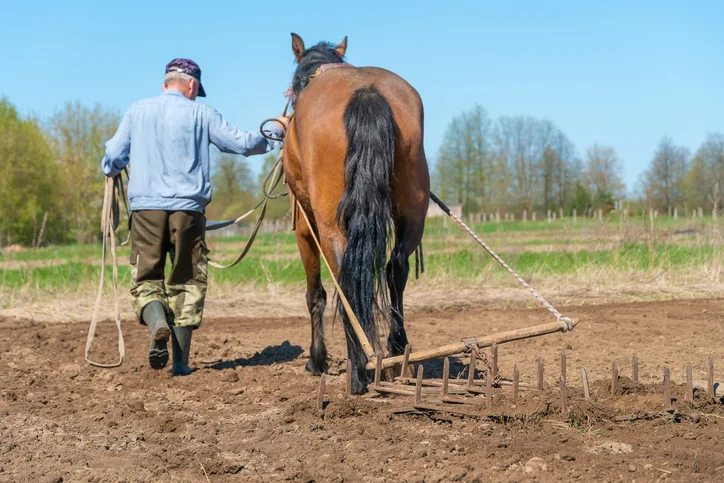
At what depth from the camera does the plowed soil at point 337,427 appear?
3033mm

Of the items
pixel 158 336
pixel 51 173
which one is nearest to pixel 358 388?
pixel 158 336

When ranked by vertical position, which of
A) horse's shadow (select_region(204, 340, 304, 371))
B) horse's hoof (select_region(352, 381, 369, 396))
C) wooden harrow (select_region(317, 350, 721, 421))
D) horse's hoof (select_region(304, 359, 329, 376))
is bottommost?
horse's shadow (select_region(204, 340, 304, 371))

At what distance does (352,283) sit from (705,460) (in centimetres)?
195

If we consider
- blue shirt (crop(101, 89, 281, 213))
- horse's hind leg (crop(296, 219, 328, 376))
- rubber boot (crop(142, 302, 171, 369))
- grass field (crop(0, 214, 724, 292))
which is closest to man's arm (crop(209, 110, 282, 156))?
blue shirt (crop(101, 89, 281, 213))

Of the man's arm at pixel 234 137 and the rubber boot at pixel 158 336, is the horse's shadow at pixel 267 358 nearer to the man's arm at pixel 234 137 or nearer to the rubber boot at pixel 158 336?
the rubber boot at pixel 158 336

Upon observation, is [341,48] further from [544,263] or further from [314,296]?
[544,263]

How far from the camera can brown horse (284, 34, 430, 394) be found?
4082 millimetres

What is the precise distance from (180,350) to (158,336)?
1.71 ft

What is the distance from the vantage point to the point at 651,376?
16.1 ft

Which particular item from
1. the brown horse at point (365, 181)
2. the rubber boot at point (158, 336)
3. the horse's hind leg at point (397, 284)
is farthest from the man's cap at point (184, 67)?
the horse's hind leg at point (397, 284)

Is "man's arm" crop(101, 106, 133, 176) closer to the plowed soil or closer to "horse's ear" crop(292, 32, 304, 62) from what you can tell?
"horse's ear" crop(292, 32, 304, 62)

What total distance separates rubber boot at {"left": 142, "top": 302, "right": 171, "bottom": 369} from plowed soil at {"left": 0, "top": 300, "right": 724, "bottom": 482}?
0.19 m

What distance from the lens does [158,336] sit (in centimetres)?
500

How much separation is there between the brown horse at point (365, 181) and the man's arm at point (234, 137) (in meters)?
0.71
